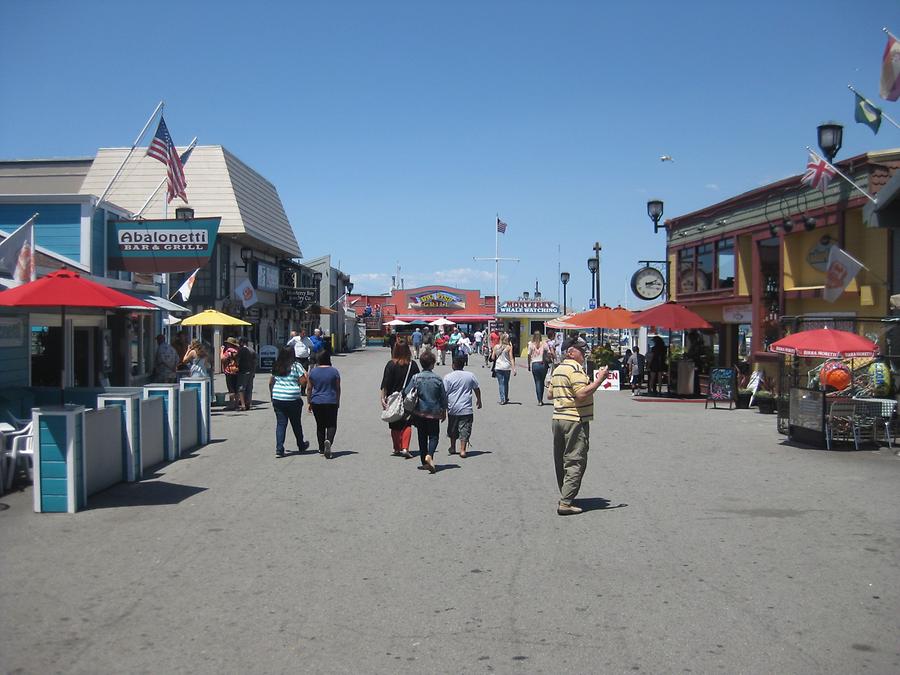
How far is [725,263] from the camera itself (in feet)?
78.3

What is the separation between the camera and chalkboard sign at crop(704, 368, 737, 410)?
19.6m

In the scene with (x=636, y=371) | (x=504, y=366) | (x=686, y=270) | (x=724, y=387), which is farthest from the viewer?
(x=686, y=270)

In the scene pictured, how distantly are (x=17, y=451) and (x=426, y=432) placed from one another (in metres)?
4.95

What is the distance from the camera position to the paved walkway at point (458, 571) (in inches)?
190

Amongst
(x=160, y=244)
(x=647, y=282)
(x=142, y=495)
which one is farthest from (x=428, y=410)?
(x=647, y=282)

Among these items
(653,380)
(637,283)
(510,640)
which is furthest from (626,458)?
(637,283)

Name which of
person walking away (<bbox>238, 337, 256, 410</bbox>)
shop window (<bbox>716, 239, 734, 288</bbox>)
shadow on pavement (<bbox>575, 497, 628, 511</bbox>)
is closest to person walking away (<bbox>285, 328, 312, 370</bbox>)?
person walking away (<bbox>238, 337, 256, 410</bbox>)

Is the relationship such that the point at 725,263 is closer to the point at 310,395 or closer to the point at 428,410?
the point at 428,410

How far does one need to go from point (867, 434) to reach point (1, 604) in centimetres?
1217

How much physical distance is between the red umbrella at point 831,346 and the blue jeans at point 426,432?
5.93 metres

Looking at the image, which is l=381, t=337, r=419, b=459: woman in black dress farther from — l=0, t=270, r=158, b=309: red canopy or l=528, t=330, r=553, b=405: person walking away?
l=528, t=330, r=553, b=405: person walking away

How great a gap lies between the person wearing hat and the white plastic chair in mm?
5884

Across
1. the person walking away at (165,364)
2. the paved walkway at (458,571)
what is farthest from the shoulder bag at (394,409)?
the person walking away at (165,364)

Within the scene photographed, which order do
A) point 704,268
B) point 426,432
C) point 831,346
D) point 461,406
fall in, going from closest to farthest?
1. point 426,432
2. point 461,406
3. point 831,346
4. point 704,268
